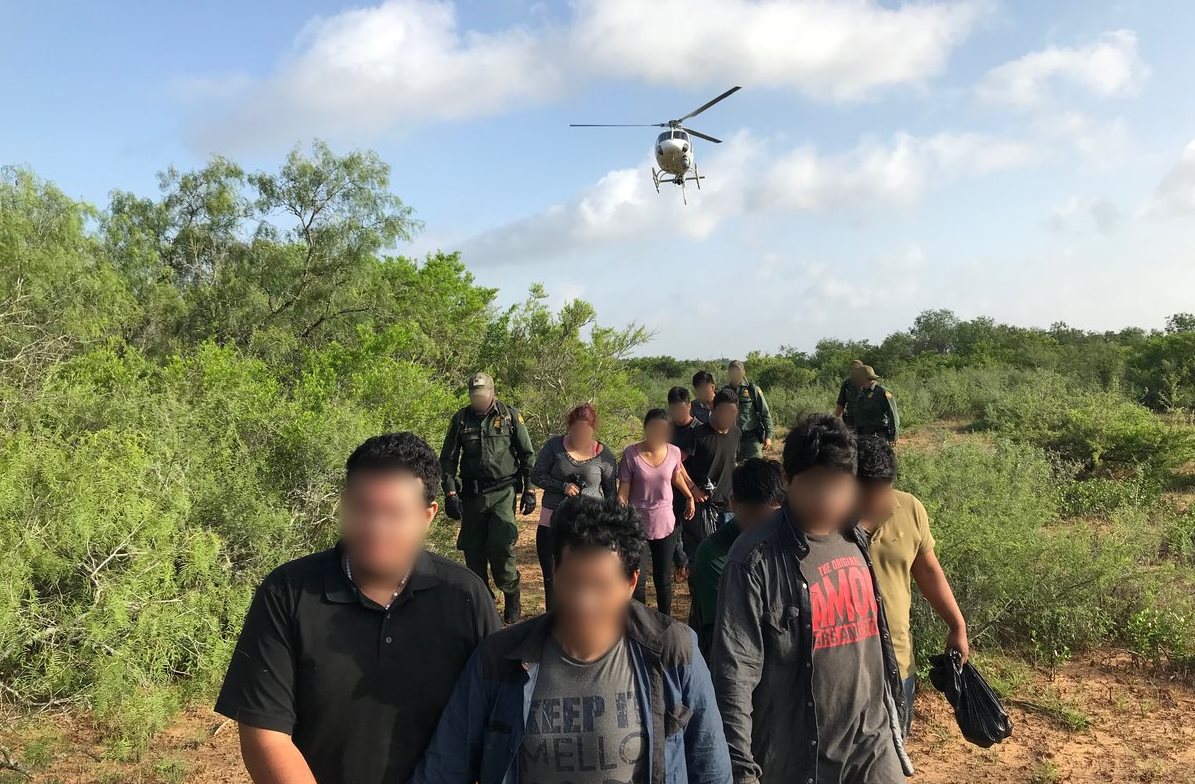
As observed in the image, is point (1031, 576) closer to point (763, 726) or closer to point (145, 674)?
point (763, 726)

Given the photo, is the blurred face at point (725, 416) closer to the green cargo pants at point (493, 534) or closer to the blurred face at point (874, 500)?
the green cargo pants at point (493, 534)

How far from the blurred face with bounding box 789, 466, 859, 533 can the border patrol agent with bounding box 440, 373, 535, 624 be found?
145 inches

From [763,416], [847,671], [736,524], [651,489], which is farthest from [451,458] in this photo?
[847,671]

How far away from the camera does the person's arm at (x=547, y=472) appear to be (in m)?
5.31

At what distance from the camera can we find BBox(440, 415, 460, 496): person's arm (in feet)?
18.8

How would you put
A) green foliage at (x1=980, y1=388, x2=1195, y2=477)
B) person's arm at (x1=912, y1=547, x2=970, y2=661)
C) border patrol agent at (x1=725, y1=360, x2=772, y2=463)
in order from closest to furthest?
person's arm at (x1=912, y1=547, x2=970, y2=661) < border patrol agent at (x1=725, y1=360, x2=772, y2=463) < green foliage at (x1=980, y1=388, x2=1195, y2=477)

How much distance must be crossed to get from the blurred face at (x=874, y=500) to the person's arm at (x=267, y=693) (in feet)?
6.22

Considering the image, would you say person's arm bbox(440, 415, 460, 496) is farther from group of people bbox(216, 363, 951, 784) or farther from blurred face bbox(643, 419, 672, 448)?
group of people bbox(216, 363, 951, 784)

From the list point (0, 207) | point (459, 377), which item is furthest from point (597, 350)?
point (0, 207)

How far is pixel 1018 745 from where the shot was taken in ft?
14.4

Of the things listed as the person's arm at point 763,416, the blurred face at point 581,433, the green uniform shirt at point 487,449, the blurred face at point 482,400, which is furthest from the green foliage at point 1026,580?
the blurred face at point 482,400

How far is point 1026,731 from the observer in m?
4.53

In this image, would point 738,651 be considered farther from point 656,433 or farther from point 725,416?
point 725,416

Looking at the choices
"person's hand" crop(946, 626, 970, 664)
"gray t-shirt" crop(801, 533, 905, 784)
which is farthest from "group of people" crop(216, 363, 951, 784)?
"person's hand" crop(946, 626, 970, 664)
